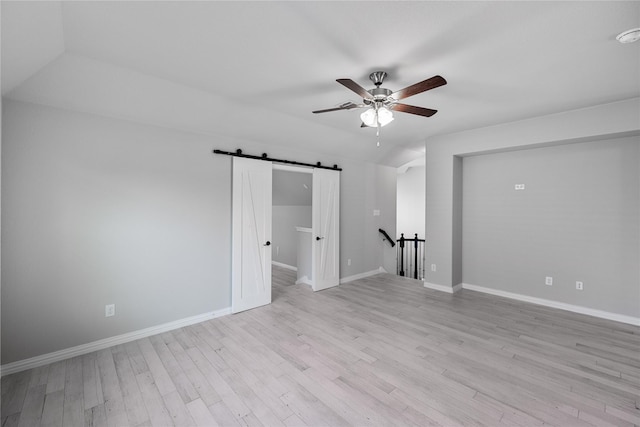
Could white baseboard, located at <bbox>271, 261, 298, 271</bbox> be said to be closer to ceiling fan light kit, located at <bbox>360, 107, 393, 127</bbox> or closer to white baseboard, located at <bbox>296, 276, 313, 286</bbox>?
white baseboard, located at <bbox>296, 276, 313, 286</bbox>

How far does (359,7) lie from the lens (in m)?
1.71

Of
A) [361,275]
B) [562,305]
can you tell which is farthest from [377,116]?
[562,305]

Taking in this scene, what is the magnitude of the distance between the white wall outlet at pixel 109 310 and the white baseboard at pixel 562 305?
17.1 ft

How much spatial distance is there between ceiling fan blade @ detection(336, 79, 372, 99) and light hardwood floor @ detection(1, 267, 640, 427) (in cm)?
240

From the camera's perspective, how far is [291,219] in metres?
6.64

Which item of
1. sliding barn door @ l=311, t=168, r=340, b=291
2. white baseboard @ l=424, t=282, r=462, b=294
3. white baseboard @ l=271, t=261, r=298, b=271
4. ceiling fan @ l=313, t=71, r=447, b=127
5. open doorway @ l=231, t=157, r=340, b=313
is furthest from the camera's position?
white baseboard @ l=271, t=261, r=298, b=271

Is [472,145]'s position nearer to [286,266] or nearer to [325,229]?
[325,229]

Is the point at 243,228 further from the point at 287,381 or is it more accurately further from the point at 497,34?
the point at 497,34

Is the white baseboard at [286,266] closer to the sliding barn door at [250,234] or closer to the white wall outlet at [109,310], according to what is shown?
the sliding barn door at [250,234]

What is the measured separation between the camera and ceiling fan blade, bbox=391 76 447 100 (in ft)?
6.52

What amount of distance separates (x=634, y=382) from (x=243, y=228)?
4225 mm

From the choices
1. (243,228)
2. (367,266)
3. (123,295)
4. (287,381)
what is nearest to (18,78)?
(123,295)

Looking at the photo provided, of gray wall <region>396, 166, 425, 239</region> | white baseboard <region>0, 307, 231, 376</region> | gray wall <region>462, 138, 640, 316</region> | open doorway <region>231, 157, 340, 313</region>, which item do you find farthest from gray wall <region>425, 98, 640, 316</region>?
white baseboard <region>0, 307, 231, 376</region>

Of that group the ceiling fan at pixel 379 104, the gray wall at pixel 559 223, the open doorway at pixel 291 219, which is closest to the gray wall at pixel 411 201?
the gray wall at pixel 559 223
